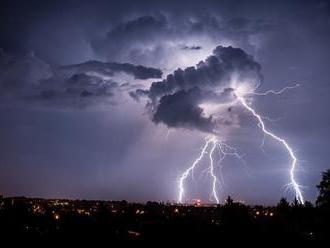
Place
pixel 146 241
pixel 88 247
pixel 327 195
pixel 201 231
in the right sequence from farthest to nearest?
pixel 327 195
pixel 201 231
pixel 146 241
pixel 88 247

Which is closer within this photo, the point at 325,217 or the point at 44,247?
the point at 44,247

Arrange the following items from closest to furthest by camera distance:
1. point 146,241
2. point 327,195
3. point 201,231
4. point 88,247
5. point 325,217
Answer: point 88,247
point 146,241
point 201,231
point 325,217
point 327,195

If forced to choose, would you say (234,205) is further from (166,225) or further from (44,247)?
(44,247)

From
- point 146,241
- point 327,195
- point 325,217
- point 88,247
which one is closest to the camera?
point 88,247

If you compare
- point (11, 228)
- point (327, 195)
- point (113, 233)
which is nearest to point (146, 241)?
point (113, 233)

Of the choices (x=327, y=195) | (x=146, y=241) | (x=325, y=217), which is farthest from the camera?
(x=327, y=195)

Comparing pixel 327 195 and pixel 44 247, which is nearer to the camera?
pixel 44 247

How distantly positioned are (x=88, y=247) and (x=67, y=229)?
8.11 ft

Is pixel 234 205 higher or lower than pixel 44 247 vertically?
higher

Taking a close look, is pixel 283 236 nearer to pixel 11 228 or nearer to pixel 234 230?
pixel 234 230

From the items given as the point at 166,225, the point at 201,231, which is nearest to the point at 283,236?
the point at 201,231

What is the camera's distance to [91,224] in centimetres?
2633

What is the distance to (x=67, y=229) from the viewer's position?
26156 millimetres

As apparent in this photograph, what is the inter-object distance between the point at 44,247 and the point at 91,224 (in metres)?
3.07
